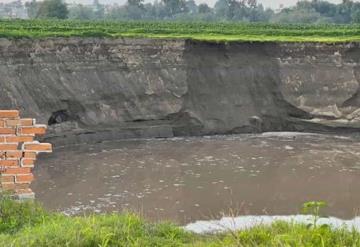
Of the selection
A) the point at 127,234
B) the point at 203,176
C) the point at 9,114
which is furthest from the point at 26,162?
the point at 203,176

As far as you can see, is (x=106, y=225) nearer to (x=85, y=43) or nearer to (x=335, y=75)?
(x=85, y=43)

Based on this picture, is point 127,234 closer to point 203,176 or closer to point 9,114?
point 9,114

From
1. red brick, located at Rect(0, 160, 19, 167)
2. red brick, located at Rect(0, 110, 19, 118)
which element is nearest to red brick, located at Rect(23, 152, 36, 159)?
red brick, located at Rect(0, 160, 19, 167)

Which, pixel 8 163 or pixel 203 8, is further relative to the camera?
pixel 203 8

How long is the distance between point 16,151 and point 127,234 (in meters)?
1.96

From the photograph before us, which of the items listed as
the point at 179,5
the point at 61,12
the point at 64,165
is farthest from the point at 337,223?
the point at 179,5

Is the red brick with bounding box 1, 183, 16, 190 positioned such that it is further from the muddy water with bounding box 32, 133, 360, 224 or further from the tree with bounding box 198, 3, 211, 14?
the tree with bounding box 198, 3, 211, 14

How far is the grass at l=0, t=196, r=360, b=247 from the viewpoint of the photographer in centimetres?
604

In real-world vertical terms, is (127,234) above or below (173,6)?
below

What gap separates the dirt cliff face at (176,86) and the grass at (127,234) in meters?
8.77

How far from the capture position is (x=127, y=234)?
21.4 ft

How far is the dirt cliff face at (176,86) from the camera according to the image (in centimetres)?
1630

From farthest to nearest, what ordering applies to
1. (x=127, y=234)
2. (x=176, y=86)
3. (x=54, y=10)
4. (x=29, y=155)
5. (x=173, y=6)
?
(x=173, y=6) < (x=54, y=10) < (x=176, y=86) < (x=29, y=155) < (x=127, y=234)

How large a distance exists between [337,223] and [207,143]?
7674 millimetres
